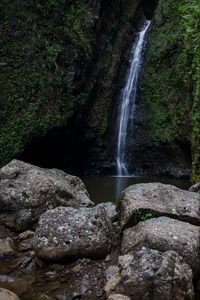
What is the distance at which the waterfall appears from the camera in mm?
16938

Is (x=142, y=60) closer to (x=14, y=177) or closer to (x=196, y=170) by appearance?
(x=196, y=170)

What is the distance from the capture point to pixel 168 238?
603cm

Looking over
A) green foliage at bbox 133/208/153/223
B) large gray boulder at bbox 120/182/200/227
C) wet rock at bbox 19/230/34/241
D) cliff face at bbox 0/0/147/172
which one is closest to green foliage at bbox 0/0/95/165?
cliff face at bbox 0/0/147/172

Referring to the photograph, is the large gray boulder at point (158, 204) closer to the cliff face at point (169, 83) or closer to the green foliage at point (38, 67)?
the green foliage at point (38, 67)

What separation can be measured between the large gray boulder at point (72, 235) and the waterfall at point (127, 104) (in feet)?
32.2

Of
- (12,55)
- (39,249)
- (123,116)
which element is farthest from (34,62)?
(39,249)

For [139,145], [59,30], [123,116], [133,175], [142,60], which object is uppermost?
[59,30]

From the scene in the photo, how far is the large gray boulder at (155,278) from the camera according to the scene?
207 inches

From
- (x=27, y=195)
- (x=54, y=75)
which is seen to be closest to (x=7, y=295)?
(x=27, y=195)

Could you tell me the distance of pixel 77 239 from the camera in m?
6.39

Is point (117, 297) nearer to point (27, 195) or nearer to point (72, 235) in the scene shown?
point (72, 235)

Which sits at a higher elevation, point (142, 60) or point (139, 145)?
point (142, 60)

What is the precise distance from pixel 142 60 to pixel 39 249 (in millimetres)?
13770

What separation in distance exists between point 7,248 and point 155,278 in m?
2.81
